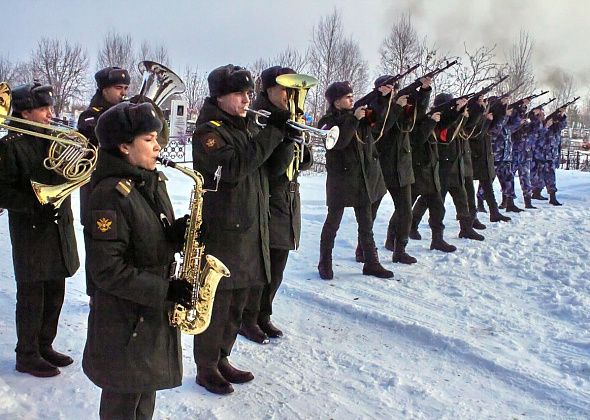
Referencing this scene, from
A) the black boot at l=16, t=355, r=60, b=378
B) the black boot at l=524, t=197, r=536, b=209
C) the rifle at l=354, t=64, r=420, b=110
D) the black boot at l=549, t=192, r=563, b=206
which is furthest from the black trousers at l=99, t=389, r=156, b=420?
the black boot at l=549, t=192, r=563, b=206

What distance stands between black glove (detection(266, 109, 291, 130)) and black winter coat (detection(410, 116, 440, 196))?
3.85 metres

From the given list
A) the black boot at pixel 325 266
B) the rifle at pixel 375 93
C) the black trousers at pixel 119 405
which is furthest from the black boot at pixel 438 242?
the black trousers at pixel 119 405

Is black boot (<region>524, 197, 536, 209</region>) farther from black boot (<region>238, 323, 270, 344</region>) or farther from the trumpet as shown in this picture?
black boot (<region>238, 323, 270, 344</region>)

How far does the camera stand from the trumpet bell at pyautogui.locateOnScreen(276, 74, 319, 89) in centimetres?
406

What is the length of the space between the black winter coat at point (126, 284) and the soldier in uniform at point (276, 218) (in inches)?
69.6

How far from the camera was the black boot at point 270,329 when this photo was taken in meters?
4.51

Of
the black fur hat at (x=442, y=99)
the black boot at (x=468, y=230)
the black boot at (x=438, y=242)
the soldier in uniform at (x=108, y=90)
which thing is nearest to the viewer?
the soldier in uniform at (x=108, y=90)

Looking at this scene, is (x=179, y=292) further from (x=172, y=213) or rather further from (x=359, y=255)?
(x=359, y=255)

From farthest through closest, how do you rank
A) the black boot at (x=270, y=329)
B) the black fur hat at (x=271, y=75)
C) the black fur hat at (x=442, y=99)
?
the black fur hat at (x=442, y=99) < the black boot at (x=270, y=329) < the black fur hat at (x=271, y=75)

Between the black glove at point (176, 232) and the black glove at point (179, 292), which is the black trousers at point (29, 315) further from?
the black glove at point (179, 292)

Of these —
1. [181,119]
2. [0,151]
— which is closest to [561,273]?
[0,151]

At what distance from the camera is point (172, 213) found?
8.89 feet

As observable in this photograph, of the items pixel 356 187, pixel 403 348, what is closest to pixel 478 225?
pixel 356 187

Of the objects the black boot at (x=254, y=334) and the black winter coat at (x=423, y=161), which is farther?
the black winter coat at (x=423, y=161)
